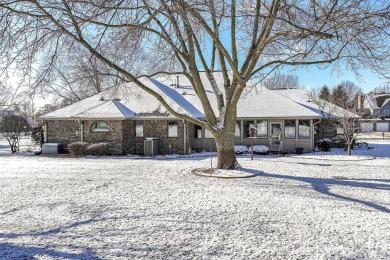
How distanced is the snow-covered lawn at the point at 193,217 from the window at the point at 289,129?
371 inches

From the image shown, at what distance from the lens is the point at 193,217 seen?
6289mm

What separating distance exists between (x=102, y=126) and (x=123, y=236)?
1539cm

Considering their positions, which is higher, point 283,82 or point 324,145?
point 283,82

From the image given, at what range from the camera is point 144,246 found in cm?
479

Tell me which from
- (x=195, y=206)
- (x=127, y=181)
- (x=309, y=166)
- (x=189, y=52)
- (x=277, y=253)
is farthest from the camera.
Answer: (x=309, y=166)

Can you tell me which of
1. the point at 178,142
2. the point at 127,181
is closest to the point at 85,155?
the point at 178,142

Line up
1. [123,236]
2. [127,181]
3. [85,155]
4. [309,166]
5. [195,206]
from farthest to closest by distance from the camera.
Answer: [85,155], [309,166], [127,181], [195,206], [123,236]

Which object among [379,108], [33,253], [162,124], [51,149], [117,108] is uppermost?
[379,108]

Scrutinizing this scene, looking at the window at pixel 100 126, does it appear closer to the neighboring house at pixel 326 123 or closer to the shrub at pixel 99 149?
the shrub at pixel 99 149

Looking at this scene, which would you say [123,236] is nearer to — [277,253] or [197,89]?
[277,253]

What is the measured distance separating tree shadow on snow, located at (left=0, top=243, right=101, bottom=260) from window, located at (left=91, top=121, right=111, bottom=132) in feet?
50.0

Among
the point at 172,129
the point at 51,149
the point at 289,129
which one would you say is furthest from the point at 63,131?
the point at 289,129

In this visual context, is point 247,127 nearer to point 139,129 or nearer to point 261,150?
point 261,150

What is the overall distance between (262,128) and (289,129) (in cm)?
175
